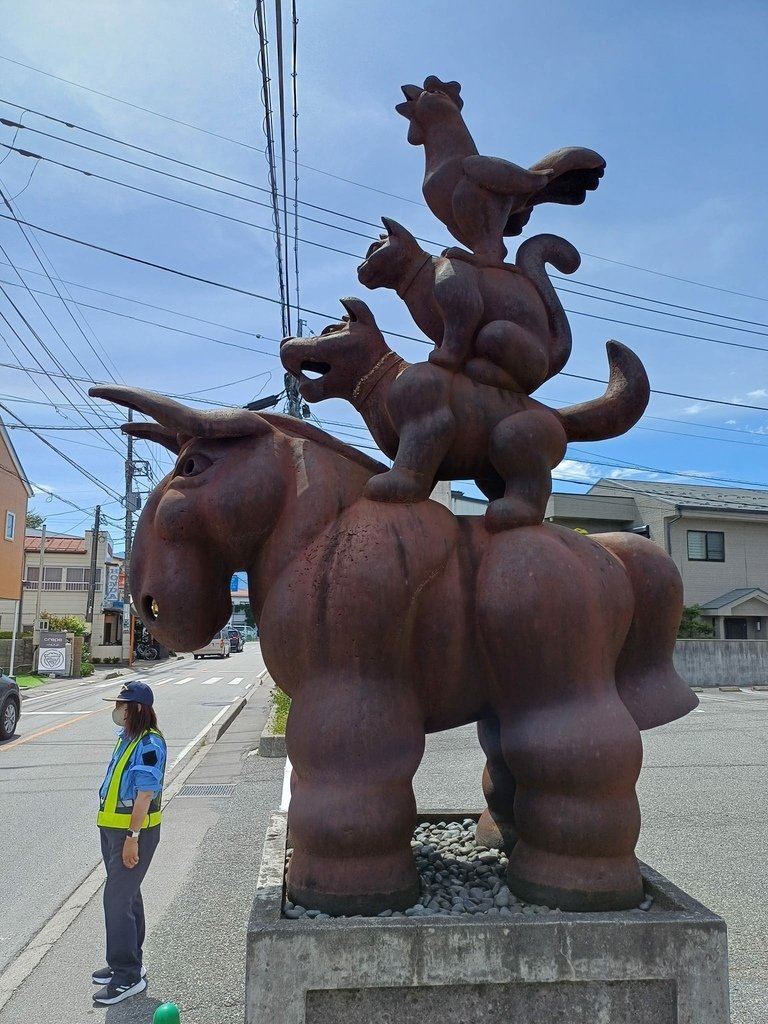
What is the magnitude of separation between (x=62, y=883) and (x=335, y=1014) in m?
4.13

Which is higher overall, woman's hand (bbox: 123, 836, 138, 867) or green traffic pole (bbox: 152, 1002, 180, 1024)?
woman's hand (bbox: 123, 836, 138, 867)

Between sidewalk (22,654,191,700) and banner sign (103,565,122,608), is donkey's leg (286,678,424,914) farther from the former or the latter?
banner sign (103,565,122,608)

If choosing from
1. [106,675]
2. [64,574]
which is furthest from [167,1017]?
[64,574]

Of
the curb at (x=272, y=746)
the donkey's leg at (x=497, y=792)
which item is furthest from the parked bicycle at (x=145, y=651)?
the donkey's leg at (x=497, y=792)

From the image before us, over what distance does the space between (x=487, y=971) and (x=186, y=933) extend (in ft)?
9.81

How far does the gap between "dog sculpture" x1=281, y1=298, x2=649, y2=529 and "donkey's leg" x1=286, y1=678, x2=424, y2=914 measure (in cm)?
78

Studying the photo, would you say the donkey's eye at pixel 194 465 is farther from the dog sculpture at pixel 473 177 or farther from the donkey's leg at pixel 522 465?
the dog sculpture at pixel 473 177

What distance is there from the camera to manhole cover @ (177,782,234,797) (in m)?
8.18

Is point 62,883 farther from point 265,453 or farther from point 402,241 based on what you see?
point 402,241

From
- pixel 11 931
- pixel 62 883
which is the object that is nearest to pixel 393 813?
pixel 11 931

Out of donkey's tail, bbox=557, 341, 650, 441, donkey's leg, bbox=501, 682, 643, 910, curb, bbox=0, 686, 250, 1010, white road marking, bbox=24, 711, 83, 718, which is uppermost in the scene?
donkey's tail, bbox=557, 341, 650, 441

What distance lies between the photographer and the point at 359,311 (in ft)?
Result: 10.4

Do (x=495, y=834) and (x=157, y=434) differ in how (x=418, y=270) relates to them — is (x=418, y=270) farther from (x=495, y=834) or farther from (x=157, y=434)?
(x=495, y=834)

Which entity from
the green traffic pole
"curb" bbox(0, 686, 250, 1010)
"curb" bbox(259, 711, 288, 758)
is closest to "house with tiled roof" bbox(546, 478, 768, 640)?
"curb" bbox(259, 711, 288, 758)
